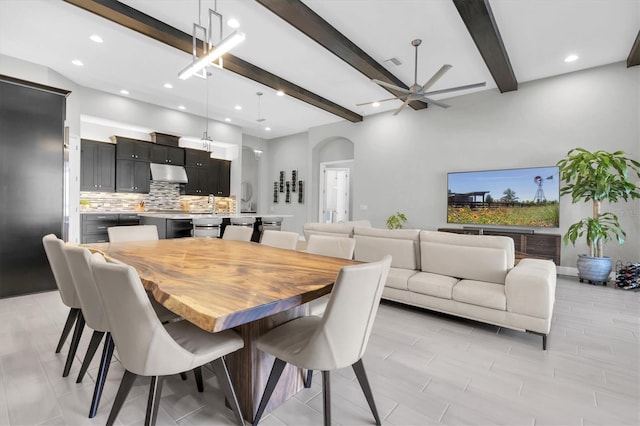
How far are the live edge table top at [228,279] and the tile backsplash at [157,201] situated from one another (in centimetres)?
467

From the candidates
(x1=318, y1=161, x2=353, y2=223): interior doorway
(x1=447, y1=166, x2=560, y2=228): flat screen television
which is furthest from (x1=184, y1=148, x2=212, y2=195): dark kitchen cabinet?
(x1=447, y1=166, x2=560, y2=228): flat screen television

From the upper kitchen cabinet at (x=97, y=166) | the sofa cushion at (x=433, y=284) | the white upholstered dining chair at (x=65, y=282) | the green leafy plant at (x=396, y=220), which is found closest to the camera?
the white upholstered dining chair at (x=65, y=282)

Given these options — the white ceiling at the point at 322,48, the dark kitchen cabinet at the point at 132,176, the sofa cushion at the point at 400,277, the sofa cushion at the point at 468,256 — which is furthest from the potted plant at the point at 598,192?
the dark kitchen cabinet at the point at 132,176

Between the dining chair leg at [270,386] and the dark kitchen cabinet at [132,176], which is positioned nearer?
the dining chair leg at [270,386]

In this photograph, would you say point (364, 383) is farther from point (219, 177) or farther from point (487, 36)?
point (219, 177)

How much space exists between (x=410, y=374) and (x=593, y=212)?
438 cm

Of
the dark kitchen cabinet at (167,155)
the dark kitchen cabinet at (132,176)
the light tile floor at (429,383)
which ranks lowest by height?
the light tile floor at (429,383)

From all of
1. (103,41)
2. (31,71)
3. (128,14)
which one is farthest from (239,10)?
(31,71)

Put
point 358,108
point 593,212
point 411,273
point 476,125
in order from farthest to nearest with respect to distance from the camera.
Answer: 1. point 358,108
2. point 476,125
3. point 593,212
4. point 411,273

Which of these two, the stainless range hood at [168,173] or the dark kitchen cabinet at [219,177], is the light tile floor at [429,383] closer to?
the stainless range hood at [168,173]

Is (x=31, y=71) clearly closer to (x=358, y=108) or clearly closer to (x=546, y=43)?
(x=358, y=108)

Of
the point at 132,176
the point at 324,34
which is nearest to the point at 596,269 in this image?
the point at 324,34

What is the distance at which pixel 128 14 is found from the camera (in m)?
3.27

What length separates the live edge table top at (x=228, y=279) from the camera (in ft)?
3.71
